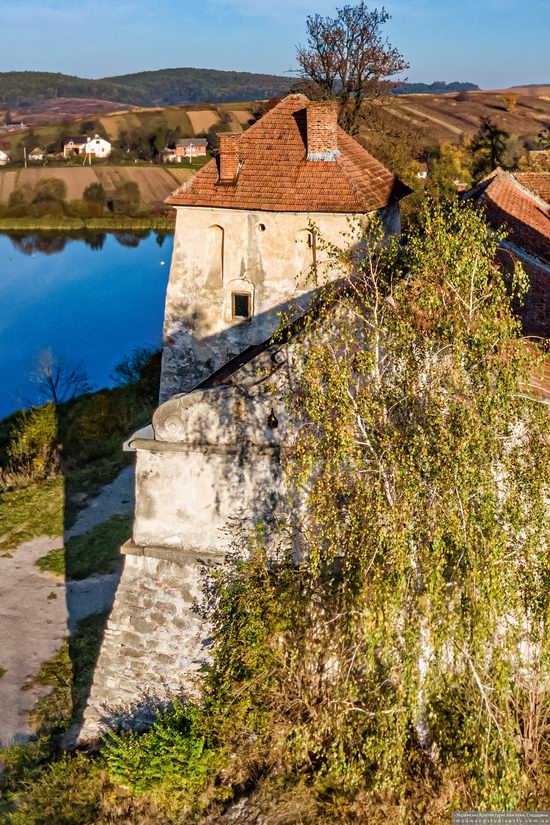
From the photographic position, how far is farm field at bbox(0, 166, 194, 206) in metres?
72.7

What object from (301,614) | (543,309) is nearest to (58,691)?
(301,614)

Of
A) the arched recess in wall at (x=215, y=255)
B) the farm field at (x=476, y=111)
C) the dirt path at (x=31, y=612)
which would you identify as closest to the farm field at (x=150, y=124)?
the farm field at (x=476, y=111)

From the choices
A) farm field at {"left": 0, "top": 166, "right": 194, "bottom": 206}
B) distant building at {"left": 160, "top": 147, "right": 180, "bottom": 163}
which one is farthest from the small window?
distant building at {"left": 160, "top": 147, "right": 180, "bottom": 163}

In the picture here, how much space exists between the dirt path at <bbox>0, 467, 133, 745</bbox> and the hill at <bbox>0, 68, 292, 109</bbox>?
15606cm

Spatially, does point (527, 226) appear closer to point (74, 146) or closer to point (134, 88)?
point (74, 146)

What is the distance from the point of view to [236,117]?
89.1 metres

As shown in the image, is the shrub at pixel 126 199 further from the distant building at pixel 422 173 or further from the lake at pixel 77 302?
the distant building at pixel 422 173

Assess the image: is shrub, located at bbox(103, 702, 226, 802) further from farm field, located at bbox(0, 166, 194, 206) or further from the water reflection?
farm field, located at bbox(0, 166, 194, 206)

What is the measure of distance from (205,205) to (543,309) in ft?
26.8

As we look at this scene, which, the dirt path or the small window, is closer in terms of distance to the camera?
the dirt path

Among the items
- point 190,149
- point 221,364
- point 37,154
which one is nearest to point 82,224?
point 190,149

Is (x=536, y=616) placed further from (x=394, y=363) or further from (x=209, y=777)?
(x=209, y=777)

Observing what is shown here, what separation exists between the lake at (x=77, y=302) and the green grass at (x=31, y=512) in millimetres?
14718

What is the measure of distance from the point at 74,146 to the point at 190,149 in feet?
52.9
